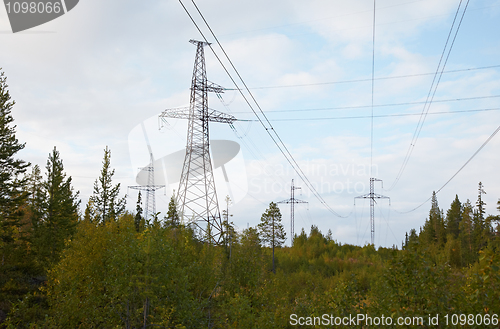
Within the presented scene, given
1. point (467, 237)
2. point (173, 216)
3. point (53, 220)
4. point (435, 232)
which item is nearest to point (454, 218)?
point (435, 232)

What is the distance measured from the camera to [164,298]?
36.2 feet

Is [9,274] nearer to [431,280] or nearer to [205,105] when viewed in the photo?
[205,105]

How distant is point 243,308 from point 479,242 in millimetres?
64328

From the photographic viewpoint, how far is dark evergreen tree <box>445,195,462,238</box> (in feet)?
283

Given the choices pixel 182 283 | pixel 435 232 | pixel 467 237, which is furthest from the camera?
pixel 435 232

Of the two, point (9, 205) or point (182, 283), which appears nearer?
point (182, 283)

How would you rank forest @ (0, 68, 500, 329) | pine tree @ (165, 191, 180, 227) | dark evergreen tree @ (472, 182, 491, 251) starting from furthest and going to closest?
dark evergreen tree @ (472, 182, 491, 251), pine tree @ (165, 191, 180, 227), forest @ (0, 68, 500, 329)

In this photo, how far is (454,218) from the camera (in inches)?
3536

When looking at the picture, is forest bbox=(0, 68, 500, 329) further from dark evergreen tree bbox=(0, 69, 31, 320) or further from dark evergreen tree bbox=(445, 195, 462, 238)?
dark evergreen tree bbox=(445, 195, 462, 238)

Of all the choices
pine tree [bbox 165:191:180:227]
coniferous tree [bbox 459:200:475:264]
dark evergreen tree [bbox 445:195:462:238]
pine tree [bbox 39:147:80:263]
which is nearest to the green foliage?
pine tree [bbox 39:147:80:263]

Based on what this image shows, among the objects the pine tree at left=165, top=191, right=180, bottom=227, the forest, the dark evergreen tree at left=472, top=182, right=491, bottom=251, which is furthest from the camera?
the dark evergreen tree at left=472, top=182, right=491, bottom=251

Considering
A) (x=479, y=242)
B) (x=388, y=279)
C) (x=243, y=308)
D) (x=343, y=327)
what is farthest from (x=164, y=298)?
(x=479, y=242)

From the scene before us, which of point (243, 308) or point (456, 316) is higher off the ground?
point (456, 316)

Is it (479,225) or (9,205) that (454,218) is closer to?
(479,225)
